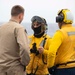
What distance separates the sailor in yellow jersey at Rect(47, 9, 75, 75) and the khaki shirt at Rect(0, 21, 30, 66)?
1.07ft

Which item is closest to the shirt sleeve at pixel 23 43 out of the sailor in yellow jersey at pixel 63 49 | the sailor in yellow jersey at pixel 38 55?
the sailor in yellow jersey at pixel 63 49

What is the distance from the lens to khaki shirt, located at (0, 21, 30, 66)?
12.8ft

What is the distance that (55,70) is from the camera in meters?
4.08

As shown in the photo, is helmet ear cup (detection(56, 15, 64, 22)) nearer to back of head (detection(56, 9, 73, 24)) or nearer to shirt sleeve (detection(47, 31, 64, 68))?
back of head (detection(56, 9, 73, 24))

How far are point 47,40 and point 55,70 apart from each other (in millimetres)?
527

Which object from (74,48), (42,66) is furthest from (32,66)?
(74,48)

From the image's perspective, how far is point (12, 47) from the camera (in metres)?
3.96

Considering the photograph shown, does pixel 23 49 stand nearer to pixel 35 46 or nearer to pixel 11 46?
pixel 11 46

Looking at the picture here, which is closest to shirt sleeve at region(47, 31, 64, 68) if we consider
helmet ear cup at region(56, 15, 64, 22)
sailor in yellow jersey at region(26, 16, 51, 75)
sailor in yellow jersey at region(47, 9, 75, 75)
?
sailor in yellow jersey at region(47, 9, 75, 75)

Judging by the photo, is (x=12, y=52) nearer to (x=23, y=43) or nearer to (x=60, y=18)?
(x=23, y=43)

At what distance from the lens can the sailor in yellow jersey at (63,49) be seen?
3891 millimetres

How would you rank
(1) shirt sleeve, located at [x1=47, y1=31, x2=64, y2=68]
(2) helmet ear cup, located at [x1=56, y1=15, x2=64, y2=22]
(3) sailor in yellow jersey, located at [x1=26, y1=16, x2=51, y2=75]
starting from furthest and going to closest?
(3) sailor in yellow jersey, located at [x1=26, y1=16, x2=51, y2=75] < (2) helmet ear cup, located at [x1=56, y1=15, x2=64, y2=22] < (1) shirt sleeve, located at [x1=47, y1=31, x2=64, y2=68]

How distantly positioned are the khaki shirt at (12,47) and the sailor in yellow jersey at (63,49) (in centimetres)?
33

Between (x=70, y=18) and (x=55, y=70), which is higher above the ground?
(x=70, y=18)
